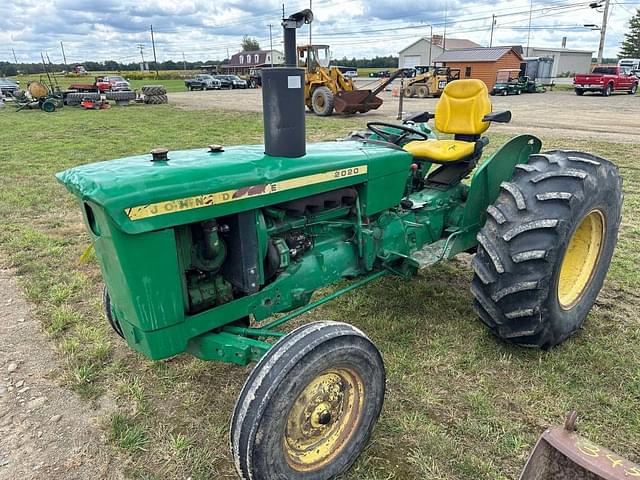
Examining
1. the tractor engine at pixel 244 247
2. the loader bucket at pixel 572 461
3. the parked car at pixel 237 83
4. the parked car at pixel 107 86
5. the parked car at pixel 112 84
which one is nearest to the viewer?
the loader bucket at pixel 572 461

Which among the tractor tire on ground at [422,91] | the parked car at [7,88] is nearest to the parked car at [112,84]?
the parked car at [7,88]

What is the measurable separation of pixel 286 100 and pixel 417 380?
1772 mm

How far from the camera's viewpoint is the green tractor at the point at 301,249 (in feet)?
6.68

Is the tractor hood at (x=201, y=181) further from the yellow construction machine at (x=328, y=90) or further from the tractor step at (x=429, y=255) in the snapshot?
the yellow construction machine at (x=328, y=90)

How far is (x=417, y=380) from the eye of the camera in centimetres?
299

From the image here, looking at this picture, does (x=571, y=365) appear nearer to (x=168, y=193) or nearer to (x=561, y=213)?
(x=561, y=213)

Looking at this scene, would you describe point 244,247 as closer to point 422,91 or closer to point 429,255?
point 429,255

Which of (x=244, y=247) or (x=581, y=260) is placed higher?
(x=244, y=247)

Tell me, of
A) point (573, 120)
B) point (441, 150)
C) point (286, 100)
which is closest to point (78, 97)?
point (573, 120)

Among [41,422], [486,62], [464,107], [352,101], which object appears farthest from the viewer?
[486,62]

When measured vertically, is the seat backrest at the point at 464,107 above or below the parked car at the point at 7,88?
above

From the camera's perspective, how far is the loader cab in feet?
56.3

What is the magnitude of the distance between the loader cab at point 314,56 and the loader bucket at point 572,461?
16.6 metres

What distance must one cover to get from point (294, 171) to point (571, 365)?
207cm
